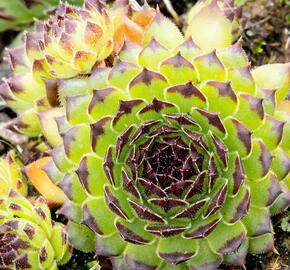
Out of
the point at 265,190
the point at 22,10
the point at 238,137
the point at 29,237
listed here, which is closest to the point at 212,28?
the point at 238,137

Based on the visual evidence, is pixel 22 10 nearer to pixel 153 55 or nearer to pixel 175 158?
pixel 153 55

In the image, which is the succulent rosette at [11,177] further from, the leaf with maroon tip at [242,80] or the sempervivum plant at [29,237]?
the leaf with maroon tip at [242,80]

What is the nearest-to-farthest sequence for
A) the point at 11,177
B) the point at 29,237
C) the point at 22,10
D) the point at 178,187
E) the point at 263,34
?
the point at 178,187
the point at 29,237
the point at 11,177
the point at 263,34
the point at 22,10

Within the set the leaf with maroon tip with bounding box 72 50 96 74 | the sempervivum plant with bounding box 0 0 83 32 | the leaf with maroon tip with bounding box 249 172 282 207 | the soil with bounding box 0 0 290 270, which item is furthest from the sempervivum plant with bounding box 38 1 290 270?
the sempervivum plant with bounding box 0 0 83 32

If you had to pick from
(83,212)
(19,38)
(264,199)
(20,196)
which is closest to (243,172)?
(264,199)

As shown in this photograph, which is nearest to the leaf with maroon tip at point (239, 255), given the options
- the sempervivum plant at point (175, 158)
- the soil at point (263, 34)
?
the sempervivum plant at point (175, 158)

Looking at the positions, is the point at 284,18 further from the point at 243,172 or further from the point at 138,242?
the point at 138,242

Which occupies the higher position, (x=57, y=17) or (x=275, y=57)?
(x=57, y=17)
